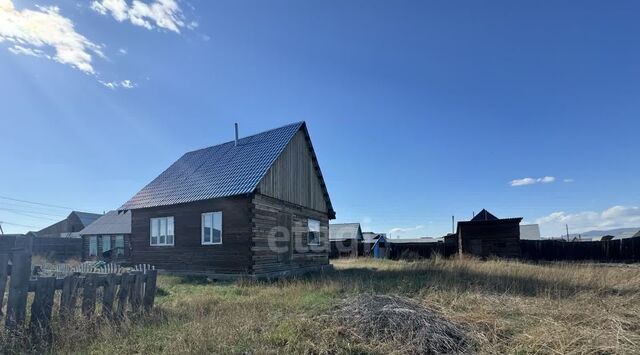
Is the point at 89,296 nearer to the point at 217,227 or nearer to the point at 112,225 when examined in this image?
the point at 217,227

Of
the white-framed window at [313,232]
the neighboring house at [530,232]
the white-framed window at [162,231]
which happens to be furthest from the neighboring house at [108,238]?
the neighboring house at [530,232]

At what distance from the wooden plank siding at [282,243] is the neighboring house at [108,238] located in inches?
807

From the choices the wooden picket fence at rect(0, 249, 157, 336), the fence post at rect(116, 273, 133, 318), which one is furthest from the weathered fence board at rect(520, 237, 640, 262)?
the fence post at rect(116, 273, 133, 318)

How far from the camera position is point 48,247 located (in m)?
39.3

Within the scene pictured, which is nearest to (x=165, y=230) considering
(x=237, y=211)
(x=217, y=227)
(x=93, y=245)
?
(x=217, y=227)

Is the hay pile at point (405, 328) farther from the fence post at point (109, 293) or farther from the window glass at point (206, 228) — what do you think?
the window glass at point (206, 228)

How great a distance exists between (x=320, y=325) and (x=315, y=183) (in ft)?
55.3

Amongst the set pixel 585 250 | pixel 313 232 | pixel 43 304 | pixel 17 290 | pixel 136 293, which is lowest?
pixel 585 250

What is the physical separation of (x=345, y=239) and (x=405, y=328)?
4159cm

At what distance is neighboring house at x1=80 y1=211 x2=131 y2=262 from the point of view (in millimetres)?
36281

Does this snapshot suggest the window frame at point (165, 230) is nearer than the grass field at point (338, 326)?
No

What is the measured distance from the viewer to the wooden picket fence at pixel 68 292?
655 centimetres

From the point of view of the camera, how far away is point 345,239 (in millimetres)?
47906

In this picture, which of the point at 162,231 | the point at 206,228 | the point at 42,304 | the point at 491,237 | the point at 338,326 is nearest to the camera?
the point at 42,304
